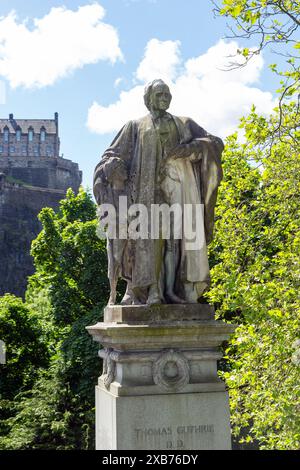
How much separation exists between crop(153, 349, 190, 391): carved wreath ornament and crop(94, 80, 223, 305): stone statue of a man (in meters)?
0.57

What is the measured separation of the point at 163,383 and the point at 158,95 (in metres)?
2.79

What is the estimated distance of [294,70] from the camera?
8.82m

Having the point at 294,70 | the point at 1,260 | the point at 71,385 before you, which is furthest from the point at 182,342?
the point at 1,260

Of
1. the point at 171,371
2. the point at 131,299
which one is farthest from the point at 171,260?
the point at 171,371

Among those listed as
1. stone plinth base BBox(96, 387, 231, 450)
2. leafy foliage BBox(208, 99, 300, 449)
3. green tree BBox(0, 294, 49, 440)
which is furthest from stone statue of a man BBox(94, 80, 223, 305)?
green tree BBox(0, 294, 49, 440)

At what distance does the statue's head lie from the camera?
227 inches

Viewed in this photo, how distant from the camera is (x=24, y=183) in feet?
257

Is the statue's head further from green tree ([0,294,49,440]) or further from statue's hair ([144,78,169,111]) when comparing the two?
green tree ([0,294,49,440])

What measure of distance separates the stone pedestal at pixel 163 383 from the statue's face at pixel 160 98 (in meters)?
2.00

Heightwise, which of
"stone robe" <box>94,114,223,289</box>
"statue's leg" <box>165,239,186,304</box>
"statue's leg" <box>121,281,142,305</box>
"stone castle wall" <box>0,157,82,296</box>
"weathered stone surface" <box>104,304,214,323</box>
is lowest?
"weathered stone surface" <box>104,304,214,323</box>

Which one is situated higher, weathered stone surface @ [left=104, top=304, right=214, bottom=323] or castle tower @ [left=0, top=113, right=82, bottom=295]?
castle tower @ [left=0, top=113, right=82, bottom=295]

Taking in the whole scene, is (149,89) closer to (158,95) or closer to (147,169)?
(158,95)
